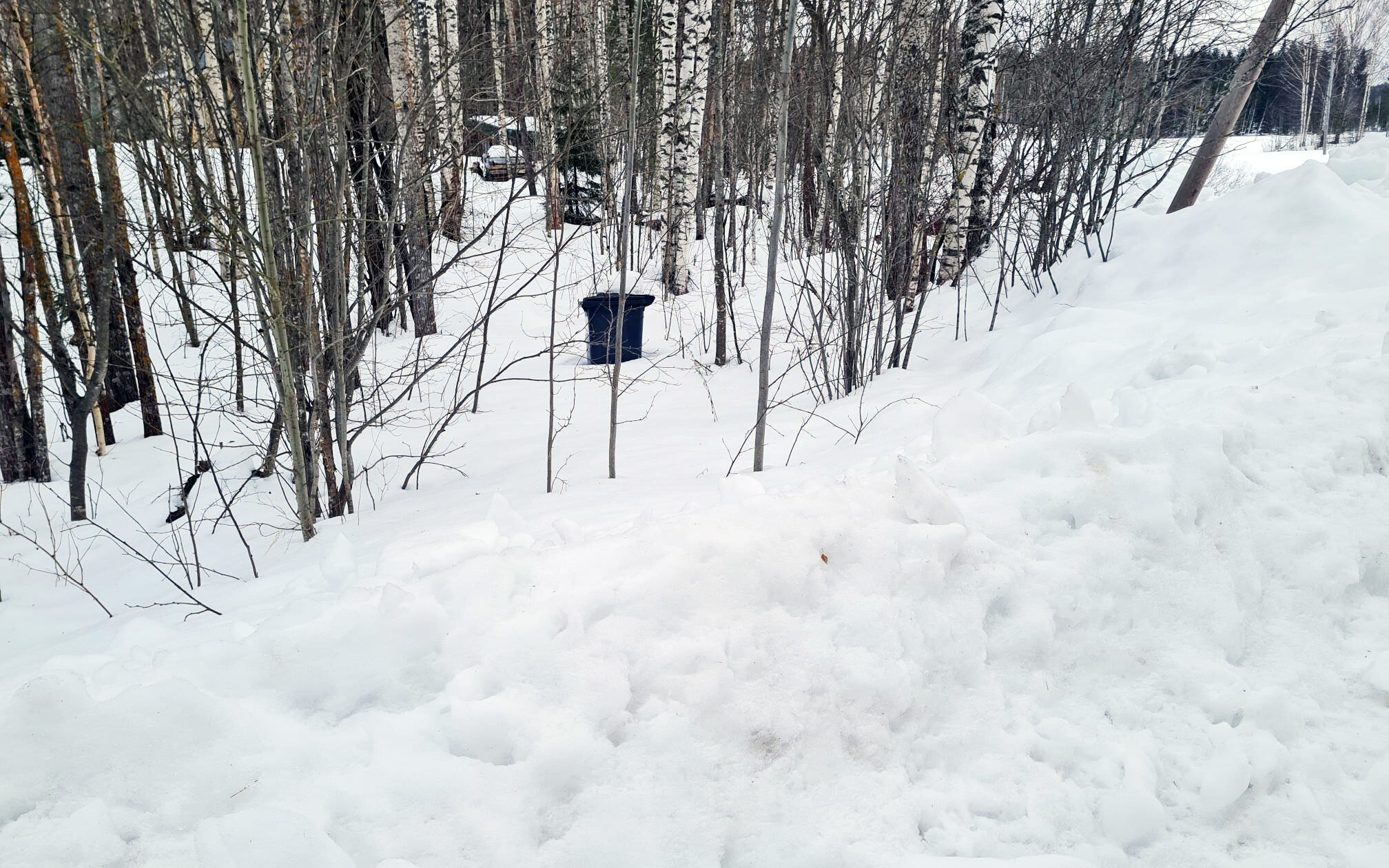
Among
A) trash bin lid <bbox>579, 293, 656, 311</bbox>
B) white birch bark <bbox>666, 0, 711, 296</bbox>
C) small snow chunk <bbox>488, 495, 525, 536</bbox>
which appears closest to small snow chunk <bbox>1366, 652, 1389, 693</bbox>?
small snow chunk <bbox>488, 495, 525, 536</bbox>

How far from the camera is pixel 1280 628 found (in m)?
1.90

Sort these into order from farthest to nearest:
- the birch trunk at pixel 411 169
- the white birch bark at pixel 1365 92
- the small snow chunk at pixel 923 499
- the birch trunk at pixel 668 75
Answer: the white birch bark at pixel 1365 92 → the birch trunk at pixel 668 75 → the birch trunk at pixel 411 169 → the small snow chunk at pixel 923 499

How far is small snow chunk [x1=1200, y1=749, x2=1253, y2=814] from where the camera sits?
1.45m

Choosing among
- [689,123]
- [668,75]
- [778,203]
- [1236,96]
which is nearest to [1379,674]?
[778,203]

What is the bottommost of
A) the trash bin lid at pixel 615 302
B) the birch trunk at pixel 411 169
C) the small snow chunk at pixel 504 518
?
the small snow chunk at pixel 504 518

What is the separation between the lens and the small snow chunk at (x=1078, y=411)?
8.14 ft

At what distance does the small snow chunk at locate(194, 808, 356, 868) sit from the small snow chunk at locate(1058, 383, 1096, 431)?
89.3 inches

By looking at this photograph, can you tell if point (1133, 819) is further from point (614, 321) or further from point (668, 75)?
point (668, 75)

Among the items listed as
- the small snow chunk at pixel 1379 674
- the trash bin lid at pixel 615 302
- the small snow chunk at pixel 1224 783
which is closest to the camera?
the small snow chunk at pixel 1224 783

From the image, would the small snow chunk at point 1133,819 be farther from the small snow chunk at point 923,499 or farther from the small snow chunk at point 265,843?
the small snow chunk at point 265,843

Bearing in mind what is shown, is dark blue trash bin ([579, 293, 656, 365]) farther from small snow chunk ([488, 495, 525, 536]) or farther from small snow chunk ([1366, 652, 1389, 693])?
small snow chunk ([1366, 652, 1389, 693])

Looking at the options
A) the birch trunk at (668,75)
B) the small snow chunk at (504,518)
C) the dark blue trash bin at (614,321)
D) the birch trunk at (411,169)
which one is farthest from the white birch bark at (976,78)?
the small snow chunk at (504,518)

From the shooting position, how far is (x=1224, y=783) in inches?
57.5

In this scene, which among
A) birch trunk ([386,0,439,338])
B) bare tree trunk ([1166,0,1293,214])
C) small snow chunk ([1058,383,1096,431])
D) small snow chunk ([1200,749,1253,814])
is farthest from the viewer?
bare tree trunk ([1166,0,1293,214])
